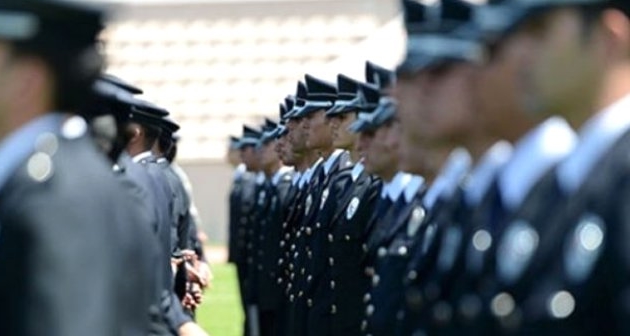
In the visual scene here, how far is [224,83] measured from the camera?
147ft

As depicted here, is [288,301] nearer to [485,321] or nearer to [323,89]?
[323,89]

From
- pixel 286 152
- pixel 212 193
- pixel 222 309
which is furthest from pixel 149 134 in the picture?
pixel 212 193

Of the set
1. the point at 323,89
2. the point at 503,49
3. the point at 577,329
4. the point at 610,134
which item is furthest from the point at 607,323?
the point at 323,89

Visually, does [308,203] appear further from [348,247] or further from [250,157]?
[250,157]

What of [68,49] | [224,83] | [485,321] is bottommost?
[224,83]

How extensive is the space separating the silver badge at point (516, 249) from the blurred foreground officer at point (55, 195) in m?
0.78

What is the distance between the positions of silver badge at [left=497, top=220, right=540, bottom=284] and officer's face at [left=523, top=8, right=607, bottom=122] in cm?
25

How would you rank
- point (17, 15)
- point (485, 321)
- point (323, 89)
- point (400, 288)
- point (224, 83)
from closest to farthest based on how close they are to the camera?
point (17, 15), point (485, 321), point (400, 288), point (323, 89), point (224, 83)

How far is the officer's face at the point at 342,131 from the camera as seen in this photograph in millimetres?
11125

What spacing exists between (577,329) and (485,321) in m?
0.43

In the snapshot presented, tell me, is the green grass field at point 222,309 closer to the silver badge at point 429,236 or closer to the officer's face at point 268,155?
the officer's face at point 268,155

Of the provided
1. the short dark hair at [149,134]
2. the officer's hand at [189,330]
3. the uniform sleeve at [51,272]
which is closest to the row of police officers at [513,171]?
the officer's hand at [189,330]

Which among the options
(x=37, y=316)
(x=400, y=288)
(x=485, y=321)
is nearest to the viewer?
(x=37, y=316)

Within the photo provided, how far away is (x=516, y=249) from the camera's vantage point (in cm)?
502
